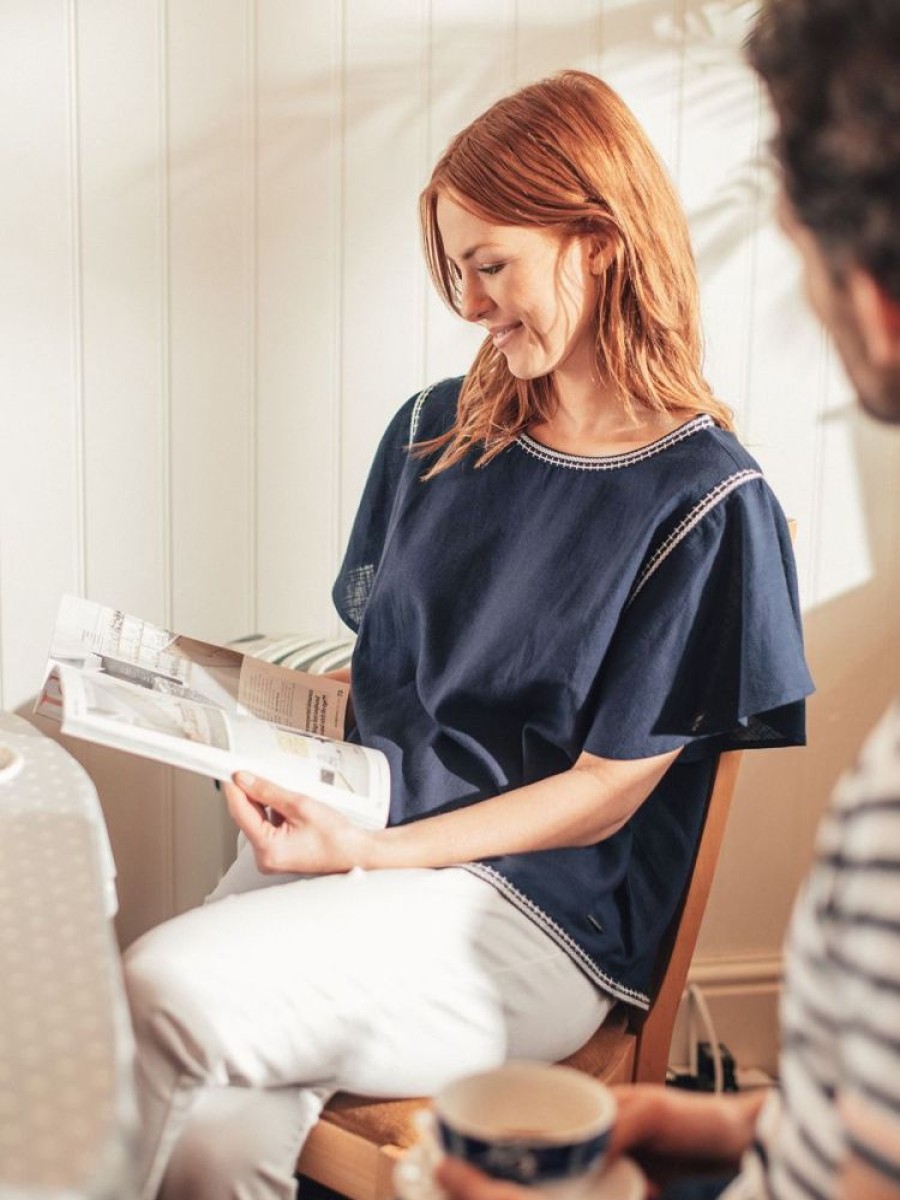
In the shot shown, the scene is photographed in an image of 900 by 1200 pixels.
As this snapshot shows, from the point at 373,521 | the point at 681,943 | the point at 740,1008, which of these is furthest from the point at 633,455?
the point at 740,1008

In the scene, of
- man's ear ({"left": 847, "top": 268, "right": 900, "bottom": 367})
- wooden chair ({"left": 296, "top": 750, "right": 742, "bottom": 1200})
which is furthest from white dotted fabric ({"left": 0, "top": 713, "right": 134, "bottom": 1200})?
man's ear ({"left": 847, "top": 268, "right": 900, "bottom": 367})

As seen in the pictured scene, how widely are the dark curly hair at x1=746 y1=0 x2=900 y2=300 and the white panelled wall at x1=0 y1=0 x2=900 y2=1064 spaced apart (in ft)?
4.00

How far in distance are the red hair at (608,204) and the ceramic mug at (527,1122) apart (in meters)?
0.82

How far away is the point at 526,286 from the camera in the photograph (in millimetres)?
1357

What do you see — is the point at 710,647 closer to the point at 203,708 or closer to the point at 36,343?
the point at 203,708

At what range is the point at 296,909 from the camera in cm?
114

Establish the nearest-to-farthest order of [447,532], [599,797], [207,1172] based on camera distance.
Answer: [207,1172]
[599,797]
[447,532]

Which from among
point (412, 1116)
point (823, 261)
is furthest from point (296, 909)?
point (823, 261)

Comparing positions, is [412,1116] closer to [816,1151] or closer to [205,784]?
[816,1151]

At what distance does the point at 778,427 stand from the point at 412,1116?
1.16m

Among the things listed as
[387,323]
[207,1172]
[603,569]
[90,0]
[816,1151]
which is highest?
[90,0]

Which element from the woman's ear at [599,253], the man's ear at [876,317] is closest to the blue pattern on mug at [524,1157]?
the man's ear at [876,317]

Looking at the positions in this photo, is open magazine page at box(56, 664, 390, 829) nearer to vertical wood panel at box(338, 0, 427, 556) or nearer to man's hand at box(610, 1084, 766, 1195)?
man's hand at box(610, 1084, 766, 1195)

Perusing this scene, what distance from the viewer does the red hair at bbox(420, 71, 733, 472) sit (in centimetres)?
133
